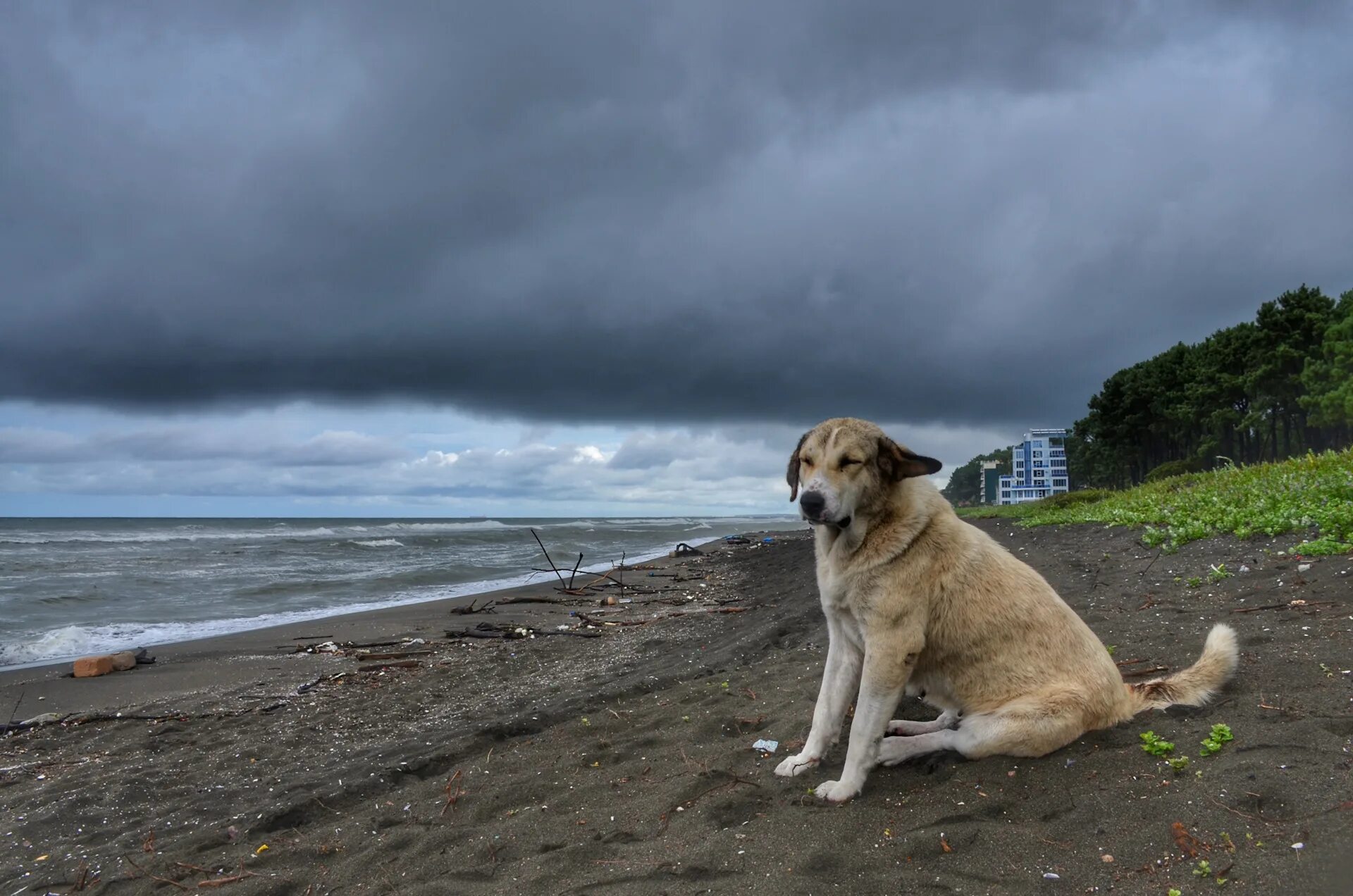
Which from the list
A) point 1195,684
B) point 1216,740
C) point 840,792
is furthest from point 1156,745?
point 840,792

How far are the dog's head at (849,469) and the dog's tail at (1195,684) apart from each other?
1866mm

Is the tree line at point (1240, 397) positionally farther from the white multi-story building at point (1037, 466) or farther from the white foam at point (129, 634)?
the white multi-story building at point (1037, 466)

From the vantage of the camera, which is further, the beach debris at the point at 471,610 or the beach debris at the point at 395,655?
the beach debris at the point at 471,610

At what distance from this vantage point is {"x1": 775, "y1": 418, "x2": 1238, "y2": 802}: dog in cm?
439

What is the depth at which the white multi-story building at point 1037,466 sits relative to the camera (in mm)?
129125

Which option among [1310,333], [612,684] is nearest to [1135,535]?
[612,684]

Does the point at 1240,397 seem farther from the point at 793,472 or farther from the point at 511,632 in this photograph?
the point at 793,472

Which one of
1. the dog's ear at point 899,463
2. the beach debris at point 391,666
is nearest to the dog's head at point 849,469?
the dog's ear at point 899,463

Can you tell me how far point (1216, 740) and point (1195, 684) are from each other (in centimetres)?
71

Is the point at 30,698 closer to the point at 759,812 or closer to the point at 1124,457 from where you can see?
the point at 759,812

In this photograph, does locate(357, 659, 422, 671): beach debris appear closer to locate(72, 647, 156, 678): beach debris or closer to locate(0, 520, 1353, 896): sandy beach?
locate(0, 520, 1353, 896): sandy beach

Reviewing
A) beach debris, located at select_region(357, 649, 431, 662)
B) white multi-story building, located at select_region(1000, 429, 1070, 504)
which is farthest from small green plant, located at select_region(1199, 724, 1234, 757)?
white multi-story building, located at select_region(1000, 429, 1070, 504)

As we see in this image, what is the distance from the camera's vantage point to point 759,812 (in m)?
4.35

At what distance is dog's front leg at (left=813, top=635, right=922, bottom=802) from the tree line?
37.3 meters
